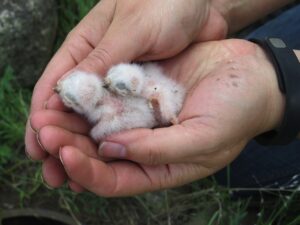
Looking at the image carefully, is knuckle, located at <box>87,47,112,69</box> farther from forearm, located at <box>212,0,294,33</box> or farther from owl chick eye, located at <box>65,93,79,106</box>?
forearm, located at <box>212,0,294,33</box>

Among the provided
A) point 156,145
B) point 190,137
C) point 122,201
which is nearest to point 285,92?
point 190,137

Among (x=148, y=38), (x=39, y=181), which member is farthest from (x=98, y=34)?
(x=39, y=181)

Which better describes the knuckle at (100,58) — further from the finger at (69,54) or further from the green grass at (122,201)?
the green grass at (122,201)

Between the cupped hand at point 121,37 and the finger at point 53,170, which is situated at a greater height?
the cupped hand at point 121,37

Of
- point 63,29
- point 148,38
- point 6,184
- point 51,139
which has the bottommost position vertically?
point 6,184

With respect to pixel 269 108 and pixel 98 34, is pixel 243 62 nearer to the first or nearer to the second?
pixel 269 108

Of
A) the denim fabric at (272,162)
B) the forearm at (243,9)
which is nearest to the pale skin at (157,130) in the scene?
A: the forearm at (243,9)
